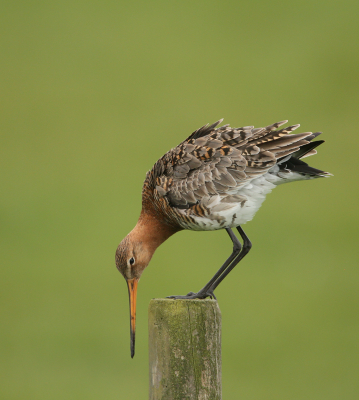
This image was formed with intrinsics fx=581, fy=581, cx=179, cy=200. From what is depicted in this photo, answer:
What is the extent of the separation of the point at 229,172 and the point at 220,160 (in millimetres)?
204

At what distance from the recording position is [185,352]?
5117 mm

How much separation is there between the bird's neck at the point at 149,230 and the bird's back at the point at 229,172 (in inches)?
26.9

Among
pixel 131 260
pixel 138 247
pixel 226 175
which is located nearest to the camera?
pixel 226 175

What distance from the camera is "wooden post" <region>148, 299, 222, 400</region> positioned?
16.7ft

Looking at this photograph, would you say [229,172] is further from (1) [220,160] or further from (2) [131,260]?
(2) [131,260]

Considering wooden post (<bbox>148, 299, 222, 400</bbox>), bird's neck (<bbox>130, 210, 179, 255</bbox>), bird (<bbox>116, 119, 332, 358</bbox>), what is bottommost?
wooden post (<bbox>148, 299, 222, 400</bbox>)

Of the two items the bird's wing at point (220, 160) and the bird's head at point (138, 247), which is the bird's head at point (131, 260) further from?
the bird's wing at point (220, 160)

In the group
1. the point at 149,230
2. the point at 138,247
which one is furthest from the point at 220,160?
the point at 138,247

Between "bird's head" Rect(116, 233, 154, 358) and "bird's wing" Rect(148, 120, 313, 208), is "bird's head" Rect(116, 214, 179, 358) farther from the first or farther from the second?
"bird's wing" Rect(148, 120, 313, 208)

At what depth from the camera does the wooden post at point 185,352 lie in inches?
201

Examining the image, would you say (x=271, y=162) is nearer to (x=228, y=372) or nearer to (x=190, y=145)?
(x=190, y=145)

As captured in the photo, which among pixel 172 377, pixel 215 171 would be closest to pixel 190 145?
pixel 215 171

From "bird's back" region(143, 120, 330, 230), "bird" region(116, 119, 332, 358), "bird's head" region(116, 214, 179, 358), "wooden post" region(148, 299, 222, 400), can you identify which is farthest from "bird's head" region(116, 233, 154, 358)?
"wooden post" region(148, 299, 222, 400)

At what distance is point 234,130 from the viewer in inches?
295
